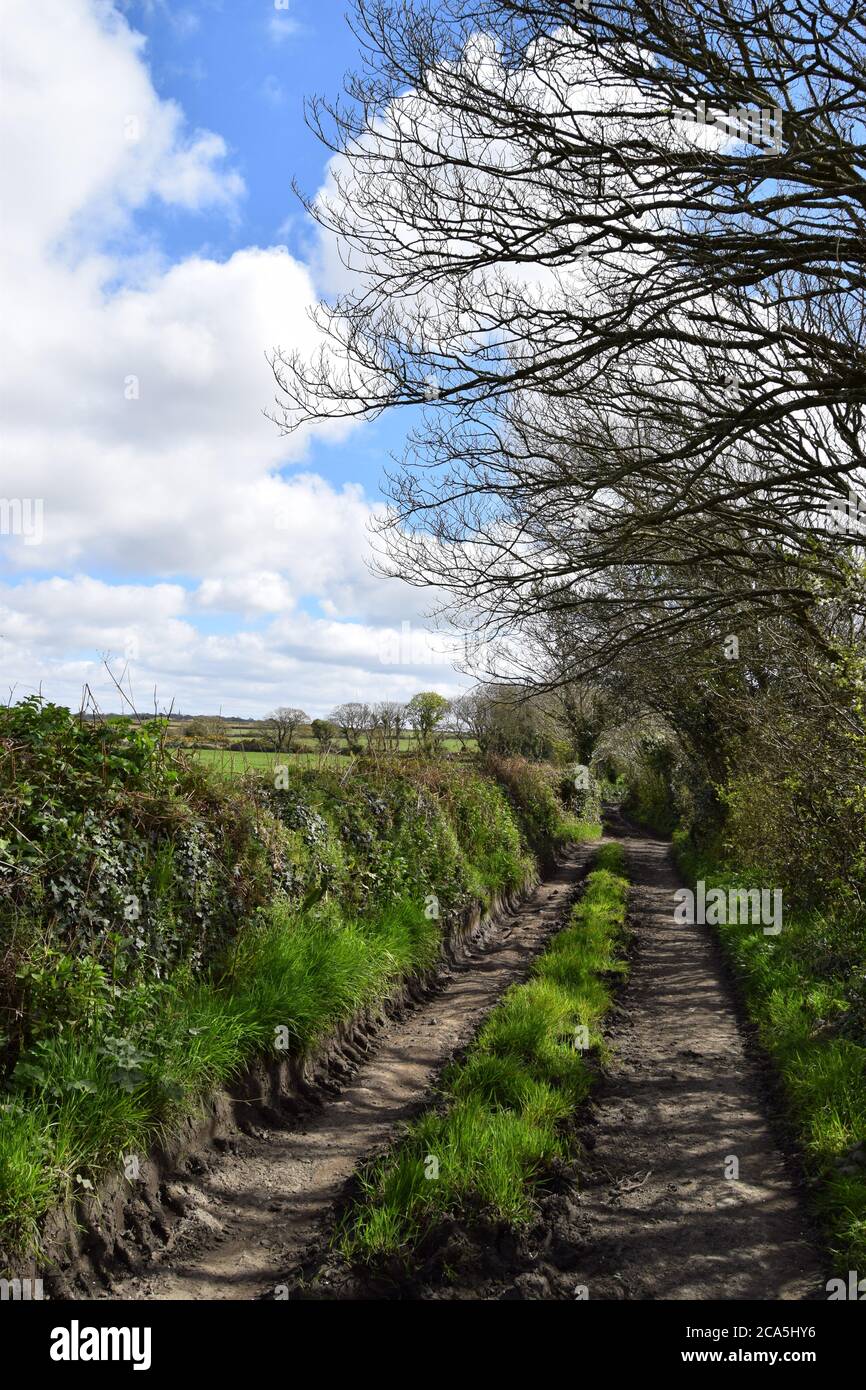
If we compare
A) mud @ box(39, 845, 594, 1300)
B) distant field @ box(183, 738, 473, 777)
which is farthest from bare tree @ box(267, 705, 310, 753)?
mud @ box(39, 845, 594, 1300)

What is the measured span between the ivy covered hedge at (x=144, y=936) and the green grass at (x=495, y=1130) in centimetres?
131

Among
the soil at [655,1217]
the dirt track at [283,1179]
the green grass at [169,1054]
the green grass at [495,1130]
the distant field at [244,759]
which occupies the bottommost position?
the dirt track at [283,1179]

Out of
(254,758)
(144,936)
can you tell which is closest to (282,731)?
(254,758)

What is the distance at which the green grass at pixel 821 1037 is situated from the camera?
4.71 m

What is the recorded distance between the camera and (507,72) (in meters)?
6.07

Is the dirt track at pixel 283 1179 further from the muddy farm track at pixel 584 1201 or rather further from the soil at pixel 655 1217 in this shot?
the soil at pixel 655 1217

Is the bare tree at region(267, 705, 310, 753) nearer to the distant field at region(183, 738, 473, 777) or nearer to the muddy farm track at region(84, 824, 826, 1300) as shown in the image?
the distant field at region(183, 738, 473, 777)

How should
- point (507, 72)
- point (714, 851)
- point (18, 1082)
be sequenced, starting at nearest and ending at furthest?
1. point (18, 1082)
2. point (507, 72)
3. point (714, 851)

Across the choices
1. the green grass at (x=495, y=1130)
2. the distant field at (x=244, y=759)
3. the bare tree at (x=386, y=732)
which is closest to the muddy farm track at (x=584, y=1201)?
the green grass at (x=495, y=1130)

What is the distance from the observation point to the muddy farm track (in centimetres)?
409
